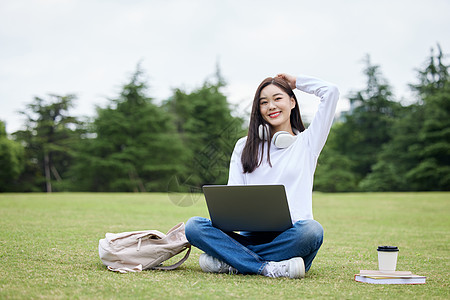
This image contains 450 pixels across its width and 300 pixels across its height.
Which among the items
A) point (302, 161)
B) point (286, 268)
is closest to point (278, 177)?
point (302, 161)

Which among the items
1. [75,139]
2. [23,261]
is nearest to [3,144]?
[75,139]

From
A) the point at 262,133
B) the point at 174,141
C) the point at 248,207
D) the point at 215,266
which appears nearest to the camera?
the point at 248,207

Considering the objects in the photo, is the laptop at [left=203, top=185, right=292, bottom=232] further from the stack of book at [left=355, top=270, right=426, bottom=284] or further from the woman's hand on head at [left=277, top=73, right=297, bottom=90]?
the woman's hand on head at [left=277, top=73, right=297, bottom=90]

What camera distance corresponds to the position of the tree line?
100ft

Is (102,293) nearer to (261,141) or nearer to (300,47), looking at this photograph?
(261,141)

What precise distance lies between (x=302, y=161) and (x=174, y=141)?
31.2 m

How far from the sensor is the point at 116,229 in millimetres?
5707

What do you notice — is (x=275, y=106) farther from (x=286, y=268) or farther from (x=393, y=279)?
(x=393, y=279)

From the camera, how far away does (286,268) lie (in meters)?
2.75

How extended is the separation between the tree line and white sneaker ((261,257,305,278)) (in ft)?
89.4

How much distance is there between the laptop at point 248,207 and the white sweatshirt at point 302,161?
0.60ft

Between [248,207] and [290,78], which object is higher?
[290,78]

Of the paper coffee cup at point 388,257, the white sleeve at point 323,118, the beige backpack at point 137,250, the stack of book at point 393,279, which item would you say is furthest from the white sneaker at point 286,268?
the white sleeve at point 323,118

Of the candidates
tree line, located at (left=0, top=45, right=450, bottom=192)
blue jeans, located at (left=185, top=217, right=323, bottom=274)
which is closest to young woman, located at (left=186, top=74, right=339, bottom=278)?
blue jeans, located at (left=185, top=217, right=323, bottom=274)
